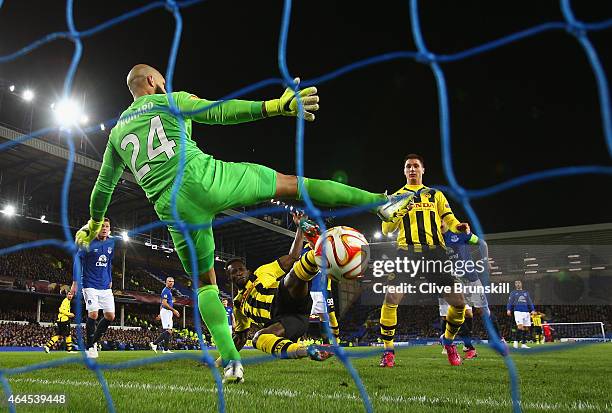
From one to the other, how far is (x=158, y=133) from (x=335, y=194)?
3.65ft

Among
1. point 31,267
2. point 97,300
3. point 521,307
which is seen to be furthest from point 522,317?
point 31,267

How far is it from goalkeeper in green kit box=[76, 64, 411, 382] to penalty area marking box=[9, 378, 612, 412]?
0.29 meters

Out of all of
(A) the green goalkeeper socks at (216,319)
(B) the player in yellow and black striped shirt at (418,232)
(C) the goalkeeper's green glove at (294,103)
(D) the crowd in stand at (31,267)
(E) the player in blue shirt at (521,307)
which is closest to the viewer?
(C) the goalkeeper's green glove at (294,103)

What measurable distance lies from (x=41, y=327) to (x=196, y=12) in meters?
16.1

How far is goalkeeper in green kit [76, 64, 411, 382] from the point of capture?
2.90 metres

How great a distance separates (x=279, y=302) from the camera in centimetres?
498

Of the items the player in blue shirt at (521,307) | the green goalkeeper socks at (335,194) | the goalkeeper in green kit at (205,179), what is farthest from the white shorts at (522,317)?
the green goalkeeper socks at (335,194)

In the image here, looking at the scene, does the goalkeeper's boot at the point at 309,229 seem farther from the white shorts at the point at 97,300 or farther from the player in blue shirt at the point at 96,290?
the white shorts at the point at 97,300

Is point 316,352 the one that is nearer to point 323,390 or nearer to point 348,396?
point 323,390

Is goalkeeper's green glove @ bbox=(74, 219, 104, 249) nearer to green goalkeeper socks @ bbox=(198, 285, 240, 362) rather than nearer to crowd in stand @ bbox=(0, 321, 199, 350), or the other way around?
green goalkeeper socks @ bbox=(198, 285, 240, 362)

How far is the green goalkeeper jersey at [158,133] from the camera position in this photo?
2.92 metres

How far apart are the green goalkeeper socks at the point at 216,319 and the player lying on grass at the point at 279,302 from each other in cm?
110

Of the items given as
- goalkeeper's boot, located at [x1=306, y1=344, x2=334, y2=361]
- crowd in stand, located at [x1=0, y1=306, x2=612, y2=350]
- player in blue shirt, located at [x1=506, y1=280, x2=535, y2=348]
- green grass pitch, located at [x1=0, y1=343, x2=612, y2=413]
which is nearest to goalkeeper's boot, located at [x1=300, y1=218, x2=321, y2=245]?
goalkeeper's boot, located at [x1=306, y1=344, x2=334, y2=361]

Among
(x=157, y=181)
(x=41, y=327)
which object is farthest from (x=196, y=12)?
(x=41, y=327)
